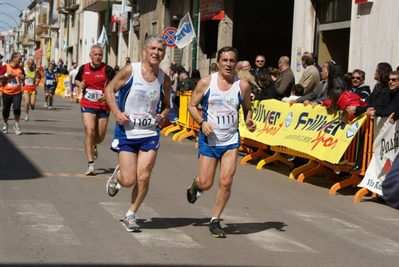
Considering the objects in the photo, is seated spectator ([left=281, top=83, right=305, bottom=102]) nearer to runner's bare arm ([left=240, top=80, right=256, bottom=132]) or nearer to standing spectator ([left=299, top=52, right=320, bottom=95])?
standing spectator ([left=299, top=52, right=320, bottom=95])

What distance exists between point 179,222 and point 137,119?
4.50 ft

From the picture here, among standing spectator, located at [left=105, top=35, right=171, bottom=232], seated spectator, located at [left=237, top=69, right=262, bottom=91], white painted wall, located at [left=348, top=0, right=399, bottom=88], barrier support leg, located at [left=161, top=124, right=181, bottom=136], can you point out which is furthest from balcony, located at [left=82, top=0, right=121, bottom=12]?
standing spectator, located at [left=105, top=35, right=171, bottom=232]

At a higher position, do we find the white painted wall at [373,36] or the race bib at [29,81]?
the white painted wall at [373,36]

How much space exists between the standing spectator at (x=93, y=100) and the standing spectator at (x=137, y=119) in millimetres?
4356

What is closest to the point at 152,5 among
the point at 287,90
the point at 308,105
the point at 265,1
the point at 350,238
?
the point at 265,1

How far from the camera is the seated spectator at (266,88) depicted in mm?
15758

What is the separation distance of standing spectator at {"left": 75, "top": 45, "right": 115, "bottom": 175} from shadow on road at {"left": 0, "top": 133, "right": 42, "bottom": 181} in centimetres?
91

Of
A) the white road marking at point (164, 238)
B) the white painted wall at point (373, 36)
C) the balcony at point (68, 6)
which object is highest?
the balcony at point (68, 6)

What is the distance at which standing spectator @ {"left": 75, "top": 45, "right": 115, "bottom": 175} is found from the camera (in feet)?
41.9

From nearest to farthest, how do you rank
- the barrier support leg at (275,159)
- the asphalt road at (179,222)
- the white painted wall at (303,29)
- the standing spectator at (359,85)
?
the asphalt road at (179,222)
the standing spectator at (359,85)
the barrier support leg at (275,159)
the white painted wall at (303,29)

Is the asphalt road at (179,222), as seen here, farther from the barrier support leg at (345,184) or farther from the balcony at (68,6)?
the balcony at (68,6)

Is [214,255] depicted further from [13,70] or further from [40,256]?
[13,70]

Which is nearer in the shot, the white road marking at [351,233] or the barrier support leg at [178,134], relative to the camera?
the white road marking at [351,233]

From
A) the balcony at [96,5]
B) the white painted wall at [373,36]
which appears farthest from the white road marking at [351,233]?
the balcony at [96,5]
